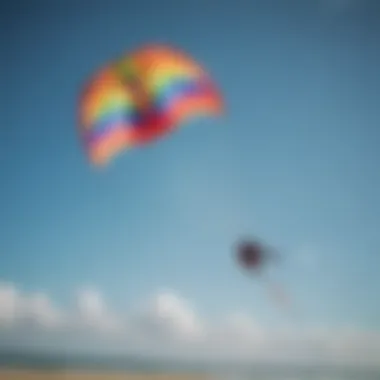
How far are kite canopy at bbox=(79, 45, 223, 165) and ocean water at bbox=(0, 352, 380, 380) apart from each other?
0.64 m

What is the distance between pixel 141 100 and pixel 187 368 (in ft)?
2.87

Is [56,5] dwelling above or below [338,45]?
above

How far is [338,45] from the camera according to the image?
6.89 feet

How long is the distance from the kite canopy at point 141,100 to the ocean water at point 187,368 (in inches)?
25.2

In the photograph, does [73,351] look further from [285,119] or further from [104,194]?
[285,119]

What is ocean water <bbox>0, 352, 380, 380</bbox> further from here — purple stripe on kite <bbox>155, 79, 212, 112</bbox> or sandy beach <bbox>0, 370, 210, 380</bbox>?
purple stripe on kite <bbox>155, 79, 212, 112</bbox>

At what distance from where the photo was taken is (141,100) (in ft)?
6.90

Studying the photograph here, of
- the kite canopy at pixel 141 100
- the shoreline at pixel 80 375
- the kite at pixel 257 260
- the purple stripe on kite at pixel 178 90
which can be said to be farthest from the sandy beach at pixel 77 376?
the purple stripe on kite at pixel 178 90

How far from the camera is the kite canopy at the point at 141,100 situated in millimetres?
2086

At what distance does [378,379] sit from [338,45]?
1075 mm

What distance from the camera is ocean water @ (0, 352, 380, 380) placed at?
6.59ft

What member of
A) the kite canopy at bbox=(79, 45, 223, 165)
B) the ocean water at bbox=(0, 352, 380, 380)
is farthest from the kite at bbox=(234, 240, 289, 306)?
the kite canopy at bbox=(79, 45, 223, 165)

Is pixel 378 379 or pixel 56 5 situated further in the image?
pixel 56 5

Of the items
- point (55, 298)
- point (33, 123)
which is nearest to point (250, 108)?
point (33, 123)
